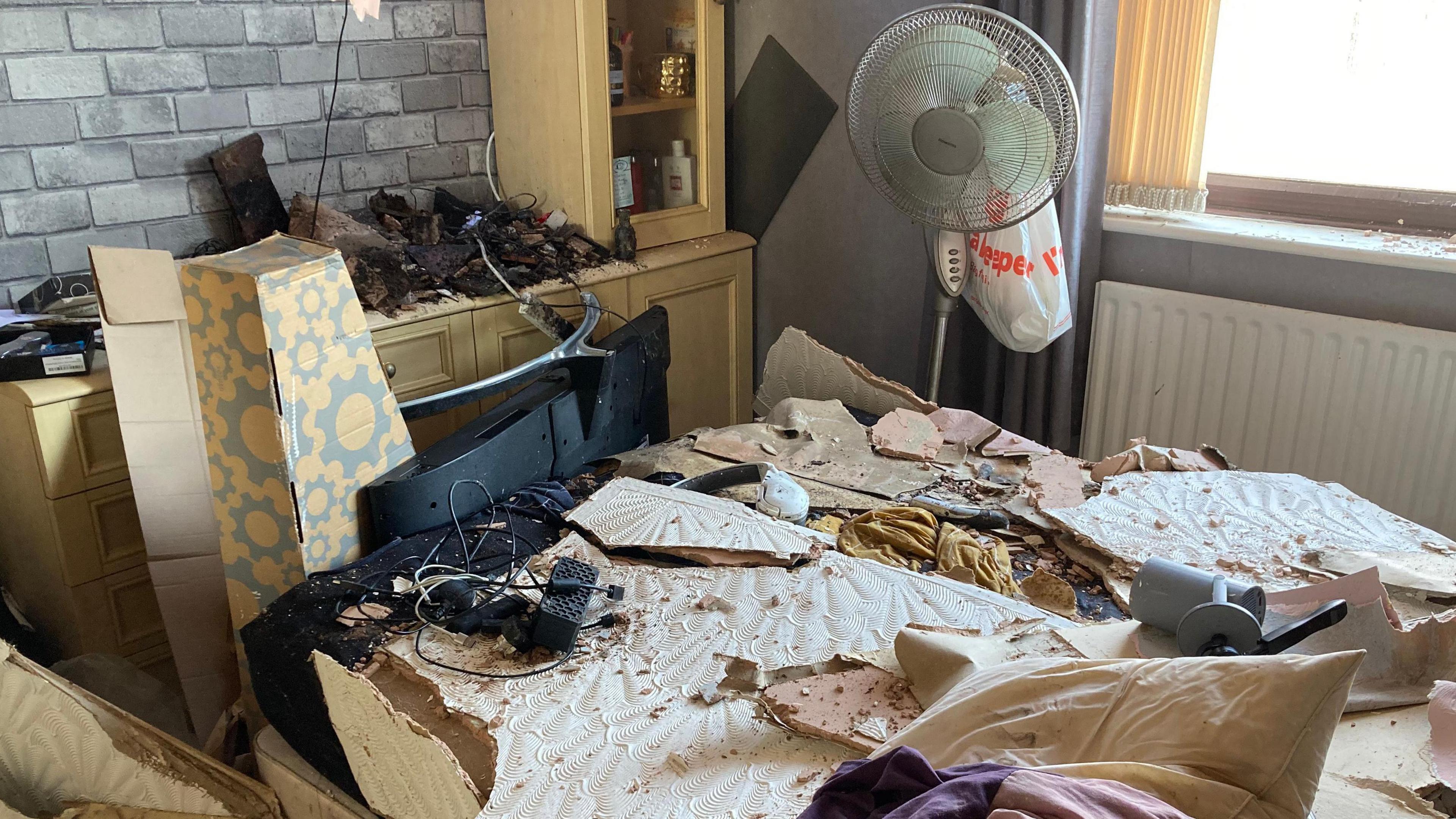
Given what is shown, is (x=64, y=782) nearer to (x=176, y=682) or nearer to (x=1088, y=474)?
(x=176, y=682)

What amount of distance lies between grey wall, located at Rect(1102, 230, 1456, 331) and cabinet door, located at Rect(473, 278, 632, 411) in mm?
1309

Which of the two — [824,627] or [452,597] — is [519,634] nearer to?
[452,597]

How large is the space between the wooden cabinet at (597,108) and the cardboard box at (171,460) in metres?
1.25

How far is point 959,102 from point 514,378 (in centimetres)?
101

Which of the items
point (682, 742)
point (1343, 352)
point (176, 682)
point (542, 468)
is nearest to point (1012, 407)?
point (1343, 352)

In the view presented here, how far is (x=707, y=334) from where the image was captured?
3066 mm

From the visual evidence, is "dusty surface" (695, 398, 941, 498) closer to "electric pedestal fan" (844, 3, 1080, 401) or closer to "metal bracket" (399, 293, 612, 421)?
"metal bracket" (399, 293, 612, 421)

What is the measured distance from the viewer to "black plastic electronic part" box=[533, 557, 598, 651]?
1.38m

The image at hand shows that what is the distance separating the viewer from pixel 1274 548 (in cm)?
155

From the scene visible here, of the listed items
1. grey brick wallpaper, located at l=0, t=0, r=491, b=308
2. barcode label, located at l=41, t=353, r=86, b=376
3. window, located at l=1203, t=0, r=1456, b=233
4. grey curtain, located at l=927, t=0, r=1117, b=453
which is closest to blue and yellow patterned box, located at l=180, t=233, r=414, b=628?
barcode label, located at l=41, t=353, r=86, b=376

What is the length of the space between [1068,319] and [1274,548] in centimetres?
93

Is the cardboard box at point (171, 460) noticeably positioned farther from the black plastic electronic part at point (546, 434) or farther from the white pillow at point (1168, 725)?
the white pillow at point (1168, 725)

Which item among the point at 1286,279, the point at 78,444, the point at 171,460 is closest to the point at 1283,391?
the point at 1286,279

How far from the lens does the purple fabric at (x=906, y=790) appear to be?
0.81 meters
